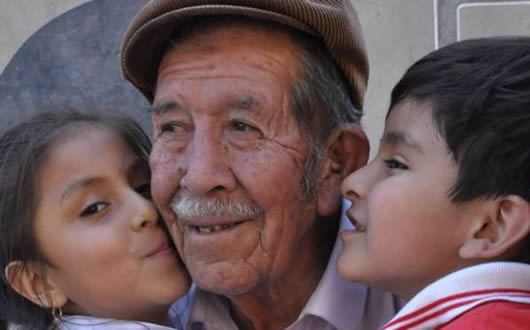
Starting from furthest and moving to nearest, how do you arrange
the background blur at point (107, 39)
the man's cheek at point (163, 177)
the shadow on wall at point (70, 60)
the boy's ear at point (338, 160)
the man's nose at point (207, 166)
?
the shadow on wall at point (70, 60) < the background blur at point (107, 39) < the boy's ear at point (338, 160) < the man's cheek at point (163, 177) < the man's nose at point (207, 166)

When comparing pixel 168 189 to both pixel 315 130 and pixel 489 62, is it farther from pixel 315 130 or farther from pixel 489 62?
pixel 489 62

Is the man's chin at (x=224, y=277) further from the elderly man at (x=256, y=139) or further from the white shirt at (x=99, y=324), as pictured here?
the white shirt at (x=99, y=324)

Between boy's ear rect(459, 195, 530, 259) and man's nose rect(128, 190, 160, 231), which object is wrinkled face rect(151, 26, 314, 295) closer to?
man's nose rect(128, 190, 160, 231)

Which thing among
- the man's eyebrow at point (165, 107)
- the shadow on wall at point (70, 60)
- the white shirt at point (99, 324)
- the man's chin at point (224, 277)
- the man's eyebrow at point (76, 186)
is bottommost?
the shadow on wall at point (70, 60)

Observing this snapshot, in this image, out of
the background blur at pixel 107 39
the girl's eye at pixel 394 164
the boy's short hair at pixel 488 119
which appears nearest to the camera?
the boy's short hair at pixel 488 119

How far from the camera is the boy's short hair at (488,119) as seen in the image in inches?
71.3

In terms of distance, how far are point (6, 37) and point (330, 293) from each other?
2.79m

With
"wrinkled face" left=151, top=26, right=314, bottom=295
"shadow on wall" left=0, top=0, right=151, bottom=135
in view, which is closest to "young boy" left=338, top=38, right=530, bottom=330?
"wrinkled face" left=151, top=26, right=314, bottom=295

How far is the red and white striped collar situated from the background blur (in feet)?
7.75

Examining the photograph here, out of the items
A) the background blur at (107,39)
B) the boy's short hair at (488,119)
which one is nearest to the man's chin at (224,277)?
the boy's short hair at (488,119)

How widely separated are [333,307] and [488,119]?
0.68 metres

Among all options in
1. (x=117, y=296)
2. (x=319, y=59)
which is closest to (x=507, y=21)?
(x=319, y=59)

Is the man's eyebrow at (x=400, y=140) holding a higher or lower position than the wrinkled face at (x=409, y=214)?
higher

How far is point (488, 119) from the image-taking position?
1842 mm
